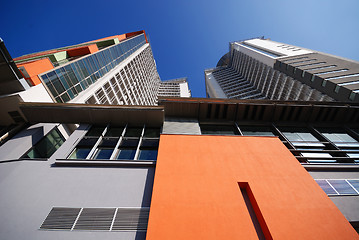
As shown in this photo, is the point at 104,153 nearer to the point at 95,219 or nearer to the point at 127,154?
the point at 127,154

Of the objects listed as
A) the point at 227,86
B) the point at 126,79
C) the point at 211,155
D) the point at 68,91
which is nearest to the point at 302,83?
the point at 227,86

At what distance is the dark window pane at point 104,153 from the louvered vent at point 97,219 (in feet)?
10.4

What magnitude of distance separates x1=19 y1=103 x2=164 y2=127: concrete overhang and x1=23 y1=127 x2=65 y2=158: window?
1.14m

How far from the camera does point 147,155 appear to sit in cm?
897

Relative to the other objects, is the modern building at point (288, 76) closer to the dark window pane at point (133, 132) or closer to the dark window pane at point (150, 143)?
the dark window pane at point (150, 143)

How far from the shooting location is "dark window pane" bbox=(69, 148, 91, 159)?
8.72m

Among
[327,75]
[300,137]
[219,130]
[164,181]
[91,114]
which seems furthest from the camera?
[327,75]

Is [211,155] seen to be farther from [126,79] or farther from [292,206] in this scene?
[126,79]

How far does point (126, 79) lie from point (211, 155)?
33.4 metres

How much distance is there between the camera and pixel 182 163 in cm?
698

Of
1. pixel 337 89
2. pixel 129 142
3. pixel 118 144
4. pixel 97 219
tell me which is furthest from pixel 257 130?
pixel 337 89

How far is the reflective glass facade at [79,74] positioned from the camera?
638 inches

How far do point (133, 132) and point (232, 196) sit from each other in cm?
798

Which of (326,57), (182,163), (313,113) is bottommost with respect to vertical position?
(182,163)
